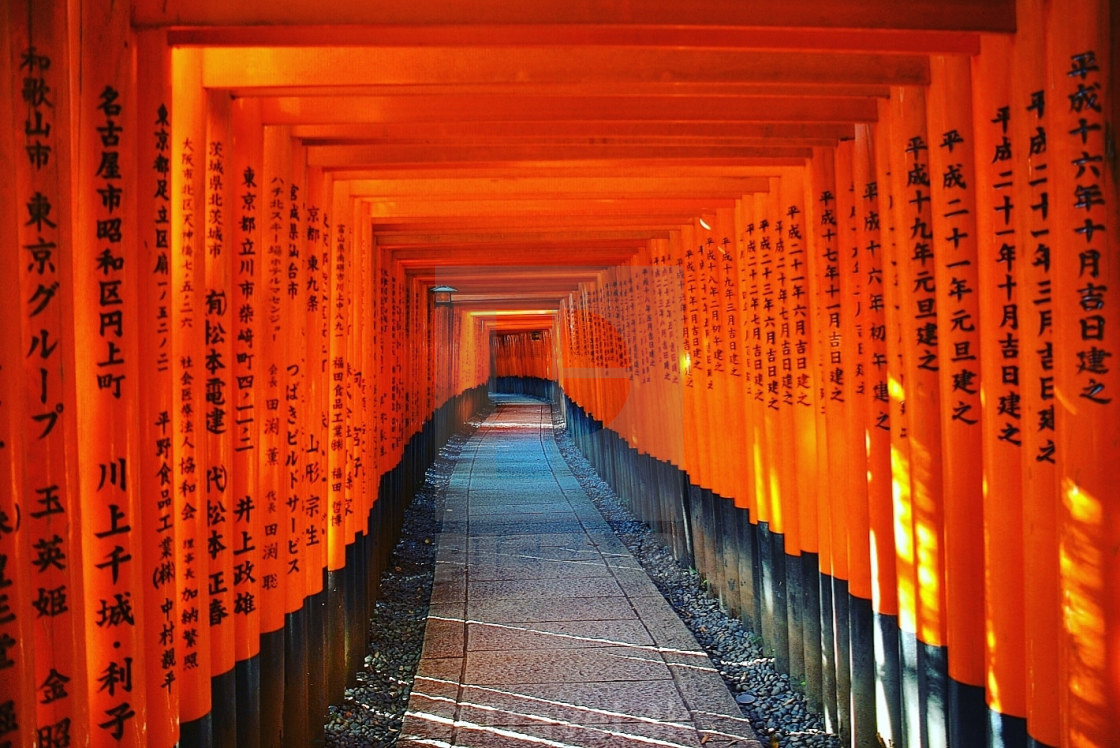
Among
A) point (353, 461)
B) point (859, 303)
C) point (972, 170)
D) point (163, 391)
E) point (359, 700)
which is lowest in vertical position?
point (359, 700)

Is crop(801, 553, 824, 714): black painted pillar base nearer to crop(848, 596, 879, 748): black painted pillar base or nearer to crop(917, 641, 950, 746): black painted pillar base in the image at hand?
crop(848, 596, 879, 748): black painted pillar base

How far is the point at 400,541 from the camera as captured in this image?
9.83 metres

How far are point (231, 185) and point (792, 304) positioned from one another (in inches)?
129

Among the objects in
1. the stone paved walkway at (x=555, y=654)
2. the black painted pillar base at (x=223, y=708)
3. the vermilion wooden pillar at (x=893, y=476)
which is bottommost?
the stone paved walkway at (x=555, y=654)

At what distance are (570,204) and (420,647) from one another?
11.6 ft

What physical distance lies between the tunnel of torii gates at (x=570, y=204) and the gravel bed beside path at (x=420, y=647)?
0.19 metres

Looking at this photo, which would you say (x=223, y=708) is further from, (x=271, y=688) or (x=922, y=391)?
(x=922, y=391)

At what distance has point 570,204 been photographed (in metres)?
6.24

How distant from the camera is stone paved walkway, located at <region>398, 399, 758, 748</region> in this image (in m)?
4.62

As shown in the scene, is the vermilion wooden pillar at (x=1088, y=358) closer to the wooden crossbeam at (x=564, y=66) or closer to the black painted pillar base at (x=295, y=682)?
the wooden crossbeam at (x=564, y=66)

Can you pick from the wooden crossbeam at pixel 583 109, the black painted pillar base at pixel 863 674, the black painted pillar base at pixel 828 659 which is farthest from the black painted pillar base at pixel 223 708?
the black painted pillar base at pixel 828 659

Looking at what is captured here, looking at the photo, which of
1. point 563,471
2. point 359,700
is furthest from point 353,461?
point 563,471

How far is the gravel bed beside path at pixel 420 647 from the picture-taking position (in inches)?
193

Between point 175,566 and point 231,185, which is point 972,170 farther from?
point 175,566
